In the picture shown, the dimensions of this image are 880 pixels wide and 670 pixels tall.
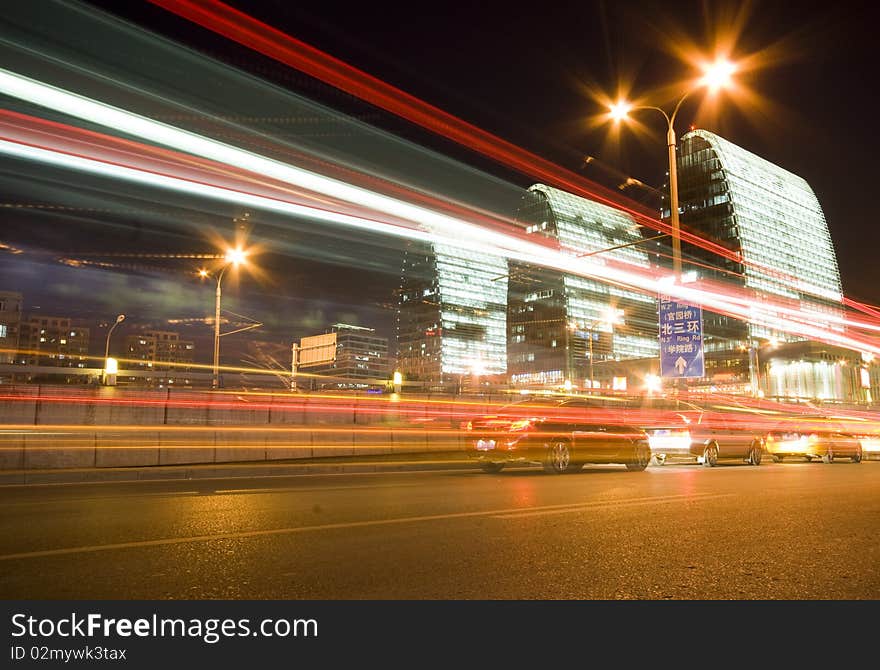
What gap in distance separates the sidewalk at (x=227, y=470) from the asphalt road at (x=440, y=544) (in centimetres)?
248

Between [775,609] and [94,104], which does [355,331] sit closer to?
[94,104]

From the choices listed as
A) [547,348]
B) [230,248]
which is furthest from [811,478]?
[547,348]

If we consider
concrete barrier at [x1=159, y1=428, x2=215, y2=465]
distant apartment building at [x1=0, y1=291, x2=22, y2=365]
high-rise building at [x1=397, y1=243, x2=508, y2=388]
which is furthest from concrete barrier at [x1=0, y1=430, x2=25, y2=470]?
high-rise building at [x1=397, y1=243, x2=508, y2=388]

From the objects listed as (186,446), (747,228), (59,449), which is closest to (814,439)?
(186,446)

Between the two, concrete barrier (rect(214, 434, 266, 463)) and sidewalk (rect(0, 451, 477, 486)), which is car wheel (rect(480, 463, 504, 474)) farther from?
concrete barrier (rect(214, 434, 266, 463))

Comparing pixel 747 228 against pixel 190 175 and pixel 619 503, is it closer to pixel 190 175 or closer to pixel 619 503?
pixel 190 175

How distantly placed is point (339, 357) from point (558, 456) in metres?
26.6

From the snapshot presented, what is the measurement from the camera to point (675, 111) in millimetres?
20891

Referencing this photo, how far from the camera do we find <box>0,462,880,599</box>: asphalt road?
4598mm

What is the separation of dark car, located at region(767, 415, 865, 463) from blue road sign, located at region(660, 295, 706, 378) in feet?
15.8

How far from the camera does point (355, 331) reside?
61.4 meters

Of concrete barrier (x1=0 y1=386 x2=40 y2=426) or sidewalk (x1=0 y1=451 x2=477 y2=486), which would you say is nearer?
sidewalk (x1=0 y1=451 x2=477 y2=486)

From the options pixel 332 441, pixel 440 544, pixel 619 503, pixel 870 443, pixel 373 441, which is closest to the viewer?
pixel 440 544

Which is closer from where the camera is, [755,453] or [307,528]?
[307,528]
